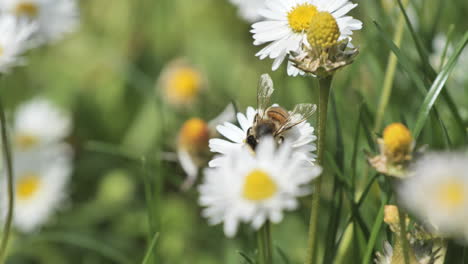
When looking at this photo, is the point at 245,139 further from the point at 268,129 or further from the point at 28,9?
the point at 28,9

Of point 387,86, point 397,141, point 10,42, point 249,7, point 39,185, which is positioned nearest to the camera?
point 397,141

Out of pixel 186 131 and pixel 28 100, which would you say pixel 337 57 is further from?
pixel 28 100

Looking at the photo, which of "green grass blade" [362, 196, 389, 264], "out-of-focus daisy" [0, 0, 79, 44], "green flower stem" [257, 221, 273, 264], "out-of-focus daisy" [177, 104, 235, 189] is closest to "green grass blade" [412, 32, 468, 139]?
"green grass blade" [362, 196, 389, 264]

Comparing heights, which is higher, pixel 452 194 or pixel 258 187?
pixel 258 187

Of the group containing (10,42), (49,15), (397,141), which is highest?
(49,15)

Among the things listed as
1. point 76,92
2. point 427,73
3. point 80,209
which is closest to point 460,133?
point 427,73

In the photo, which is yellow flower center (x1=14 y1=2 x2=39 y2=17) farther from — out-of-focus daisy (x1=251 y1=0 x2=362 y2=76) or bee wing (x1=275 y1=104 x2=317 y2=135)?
bee wing (x1=275 y1=104 x2=317 y2=135)

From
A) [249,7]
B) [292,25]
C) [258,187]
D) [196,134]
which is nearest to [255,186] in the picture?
[258,187]

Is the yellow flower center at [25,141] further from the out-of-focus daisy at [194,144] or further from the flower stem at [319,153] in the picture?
the flower stem at [319,153]
